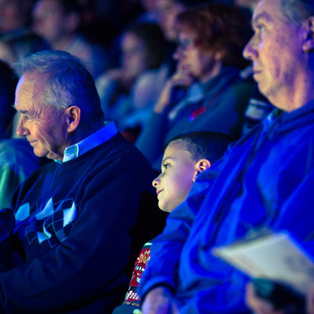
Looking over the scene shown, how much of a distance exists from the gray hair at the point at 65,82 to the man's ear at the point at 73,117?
0.06 ft

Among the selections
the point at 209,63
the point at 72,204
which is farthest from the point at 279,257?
the point at 209,63

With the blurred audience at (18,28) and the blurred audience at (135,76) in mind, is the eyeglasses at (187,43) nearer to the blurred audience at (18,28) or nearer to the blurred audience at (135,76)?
the blurred audience at (135,76)

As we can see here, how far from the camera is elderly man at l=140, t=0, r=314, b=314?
1454 millimetres

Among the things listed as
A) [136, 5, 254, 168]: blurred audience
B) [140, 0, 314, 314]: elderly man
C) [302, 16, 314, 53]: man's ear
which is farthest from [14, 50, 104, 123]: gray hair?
[302, 16, 314, 53]: man's ear

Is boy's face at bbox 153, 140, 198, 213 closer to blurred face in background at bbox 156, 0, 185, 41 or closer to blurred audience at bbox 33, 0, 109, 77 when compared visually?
blurred face in background at bbox 156, 0, 185, 41

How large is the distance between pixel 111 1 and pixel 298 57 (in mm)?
4318

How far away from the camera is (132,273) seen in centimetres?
210

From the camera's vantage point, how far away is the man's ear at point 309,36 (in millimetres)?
1788

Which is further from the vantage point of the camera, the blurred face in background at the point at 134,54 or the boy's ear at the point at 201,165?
the blurred face in background at the point at 134,54

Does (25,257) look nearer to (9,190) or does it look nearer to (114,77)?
(9,190)

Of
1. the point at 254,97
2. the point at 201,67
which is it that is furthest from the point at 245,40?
the point at 254,97

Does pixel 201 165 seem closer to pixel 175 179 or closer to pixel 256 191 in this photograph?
pixel 175 179

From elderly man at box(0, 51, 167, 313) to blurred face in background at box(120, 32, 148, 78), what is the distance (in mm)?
2300

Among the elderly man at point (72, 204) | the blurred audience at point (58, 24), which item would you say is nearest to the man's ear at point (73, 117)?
the elderly man at point (72, 204)
